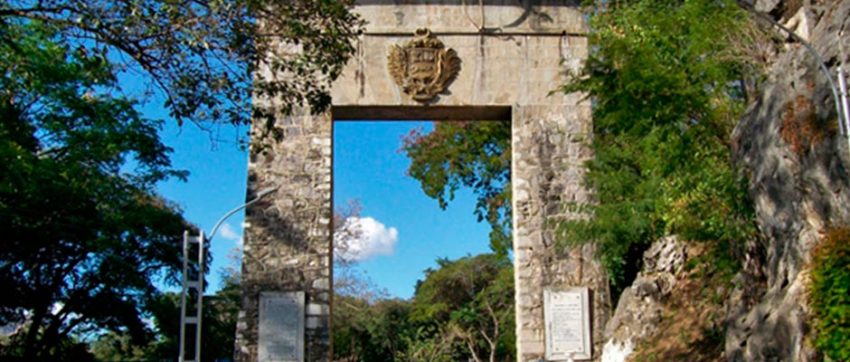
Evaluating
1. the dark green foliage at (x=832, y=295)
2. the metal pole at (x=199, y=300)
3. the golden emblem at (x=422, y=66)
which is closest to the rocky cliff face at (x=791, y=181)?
the dark green foliage at (x=832, y=295)

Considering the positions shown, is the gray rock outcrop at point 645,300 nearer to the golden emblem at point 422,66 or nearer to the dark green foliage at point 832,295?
the golden emblem at point 422,66

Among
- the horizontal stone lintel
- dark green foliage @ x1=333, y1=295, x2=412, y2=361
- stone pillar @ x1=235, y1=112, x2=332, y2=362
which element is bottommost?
dark green foliage @ x1=333, y1=295, x2=412, y2=361

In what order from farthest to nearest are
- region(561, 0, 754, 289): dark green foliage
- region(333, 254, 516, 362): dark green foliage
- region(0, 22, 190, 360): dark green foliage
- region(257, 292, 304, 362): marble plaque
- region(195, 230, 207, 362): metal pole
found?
region(333, 254, 516, 362): dark green foliage, region(0, 22, 190, 360): dark green foliage, region(257, 292, 304, 362): marble plaque, region(195, 230, 207, 362): metal pole, region(561, 0, 754, 289): dark green foliage

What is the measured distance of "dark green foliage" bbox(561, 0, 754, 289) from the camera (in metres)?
9.69

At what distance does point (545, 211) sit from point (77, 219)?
10.0 meters

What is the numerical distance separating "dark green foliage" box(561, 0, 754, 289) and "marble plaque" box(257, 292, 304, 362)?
3.94 meters

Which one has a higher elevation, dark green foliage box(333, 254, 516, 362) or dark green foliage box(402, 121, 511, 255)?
dark green foliage box(402, 121, 511, 255)

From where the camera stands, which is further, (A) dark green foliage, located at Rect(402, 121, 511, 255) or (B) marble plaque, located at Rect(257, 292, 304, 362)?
(A) dark green foliage, located at Rect(402, 121, 511, 255)

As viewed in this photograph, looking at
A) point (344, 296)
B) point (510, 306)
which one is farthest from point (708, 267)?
point (344, 296)

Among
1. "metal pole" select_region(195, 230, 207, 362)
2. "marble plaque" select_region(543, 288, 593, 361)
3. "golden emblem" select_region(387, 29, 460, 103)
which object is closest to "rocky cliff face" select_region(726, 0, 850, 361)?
"marble plaque" select_region(543, 288, 593, 361)

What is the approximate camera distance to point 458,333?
2541cm

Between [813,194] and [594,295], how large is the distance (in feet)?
15.3

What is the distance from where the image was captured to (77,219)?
16.9m

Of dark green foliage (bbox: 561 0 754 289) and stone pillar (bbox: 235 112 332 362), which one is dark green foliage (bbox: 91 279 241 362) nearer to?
stone pillar (bbox: 235 112 332 362)
